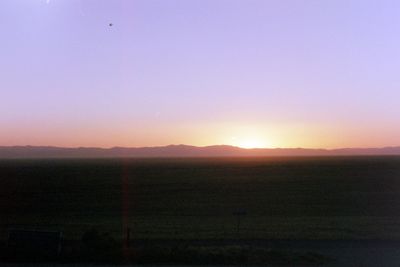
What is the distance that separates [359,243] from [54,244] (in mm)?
13308

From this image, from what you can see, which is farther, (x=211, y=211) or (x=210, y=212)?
(x=211, y=211)

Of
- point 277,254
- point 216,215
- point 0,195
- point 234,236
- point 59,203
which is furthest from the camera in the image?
point 0,195

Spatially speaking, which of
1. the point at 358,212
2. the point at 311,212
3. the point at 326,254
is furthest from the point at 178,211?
the point at 326,254

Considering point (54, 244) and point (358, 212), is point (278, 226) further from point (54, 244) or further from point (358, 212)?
point (54, 244)

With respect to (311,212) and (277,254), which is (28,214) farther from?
(277,254)

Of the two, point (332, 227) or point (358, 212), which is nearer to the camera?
point (332, 227)

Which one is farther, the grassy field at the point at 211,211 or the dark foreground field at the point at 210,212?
the grassy field at the point at 211,211

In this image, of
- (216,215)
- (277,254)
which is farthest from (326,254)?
(216,215)

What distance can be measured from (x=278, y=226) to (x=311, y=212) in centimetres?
1207

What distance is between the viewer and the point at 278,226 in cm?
3925

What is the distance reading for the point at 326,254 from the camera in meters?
26.8

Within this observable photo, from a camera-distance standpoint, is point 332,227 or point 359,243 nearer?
point 359,243

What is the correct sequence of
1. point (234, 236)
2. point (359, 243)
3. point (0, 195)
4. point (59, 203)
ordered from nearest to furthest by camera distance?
point (359, 243), point (234, 236), point (59, 203), point (0, 195)

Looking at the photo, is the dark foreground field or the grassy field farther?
the grassy field
